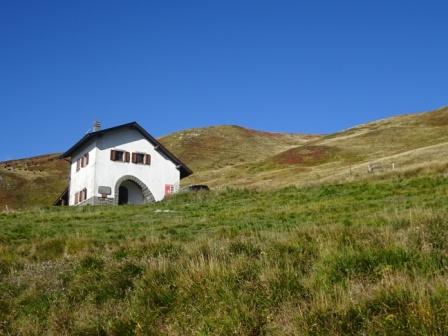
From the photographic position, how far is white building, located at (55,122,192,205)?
178 ft

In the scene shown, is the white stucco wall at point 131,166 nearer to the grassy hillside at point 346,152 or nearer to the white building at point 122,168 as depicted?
the white building at point 122,168

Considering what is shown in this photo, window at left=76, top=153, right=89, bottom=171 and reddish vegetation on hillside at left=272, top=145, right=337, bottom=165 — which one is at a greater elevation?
reddish vegetation on hillside at left=272, top=145, right=337, bottom=165

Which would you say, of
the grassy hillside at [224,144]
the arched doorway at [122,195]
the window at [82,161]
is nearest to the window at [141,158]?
the arched doorway at [122,195]

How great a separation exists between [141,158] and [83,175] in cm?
592

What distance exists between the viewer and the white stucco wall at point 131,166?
5447 cm

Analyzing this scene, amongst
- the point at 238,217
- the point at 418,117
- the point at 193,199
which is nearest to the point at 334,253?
the point at 238,217

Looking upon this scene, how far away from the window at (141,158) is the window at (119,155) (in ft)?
2.44

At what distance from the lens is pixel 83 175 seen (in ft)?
187

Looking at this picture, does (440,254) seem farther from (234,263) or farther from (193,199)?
(193,199)

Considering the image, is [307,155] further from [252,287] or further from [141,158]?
[252,287]

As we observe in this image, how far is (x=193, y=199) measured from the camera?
3778cm

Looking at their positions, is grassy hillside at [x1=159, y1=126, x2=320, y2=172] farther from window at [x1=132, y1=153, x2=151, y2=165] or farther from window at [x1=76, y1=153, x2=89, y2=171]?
window at [x1=132, y1=153, x2=151, y2=165]

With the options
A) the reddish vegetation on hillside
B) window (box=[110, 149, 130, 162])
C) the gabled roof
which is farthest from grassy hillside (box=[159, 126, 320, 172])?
window (box=[110, 149, 130, 162])

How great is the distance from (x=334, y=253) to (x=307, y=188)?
24552mm
